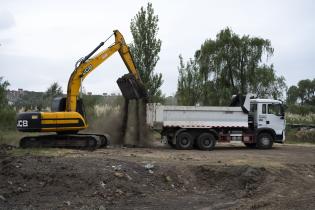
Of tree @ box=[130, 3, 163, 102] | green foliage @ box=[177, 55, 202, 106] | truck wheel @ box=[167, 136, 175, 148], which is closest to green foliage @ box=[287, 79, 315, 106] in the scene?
green foliage @ box=[177, 55, 202, 106]

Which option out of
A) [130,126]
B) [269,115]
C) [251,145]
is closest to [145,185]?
[130,126]

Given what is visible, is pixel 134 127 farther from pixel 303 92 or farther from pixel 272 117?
pixel 303 92

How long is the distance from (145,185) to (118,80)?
10752mm

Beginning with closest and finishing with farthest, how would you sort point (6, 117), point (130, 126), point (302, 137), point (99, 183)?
point (99, 183) < point (130, 126) < point (6, 117) < point (302, 137)

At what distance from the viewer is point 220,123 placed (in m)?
23.6

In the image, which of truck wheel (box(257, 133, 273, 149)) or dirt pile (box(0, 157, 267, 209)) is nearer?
dirt pile (box(0, 157, 267, 209))

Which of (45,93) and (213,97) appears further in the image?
(45,93)

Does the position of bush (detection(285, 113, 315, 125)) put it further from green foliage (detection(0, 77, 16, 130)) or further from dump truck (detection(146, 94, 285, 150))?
green foliage (detection(0, 77, 16, 130))

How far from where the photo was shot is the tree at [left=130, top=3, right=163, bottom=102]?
28.8 m

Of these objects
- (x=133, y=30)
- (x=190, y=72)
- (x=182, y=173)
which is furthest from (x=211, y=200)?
(x=190, y=72)

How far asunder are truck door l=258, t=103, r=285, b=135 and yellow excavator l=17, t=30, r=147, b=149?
6065mm

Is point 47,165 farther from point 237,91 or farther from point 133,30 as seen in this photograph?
point 237,91

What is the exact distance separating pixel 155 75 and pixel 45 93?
20.9 metres

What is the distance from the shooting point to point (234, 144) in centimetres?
2853
